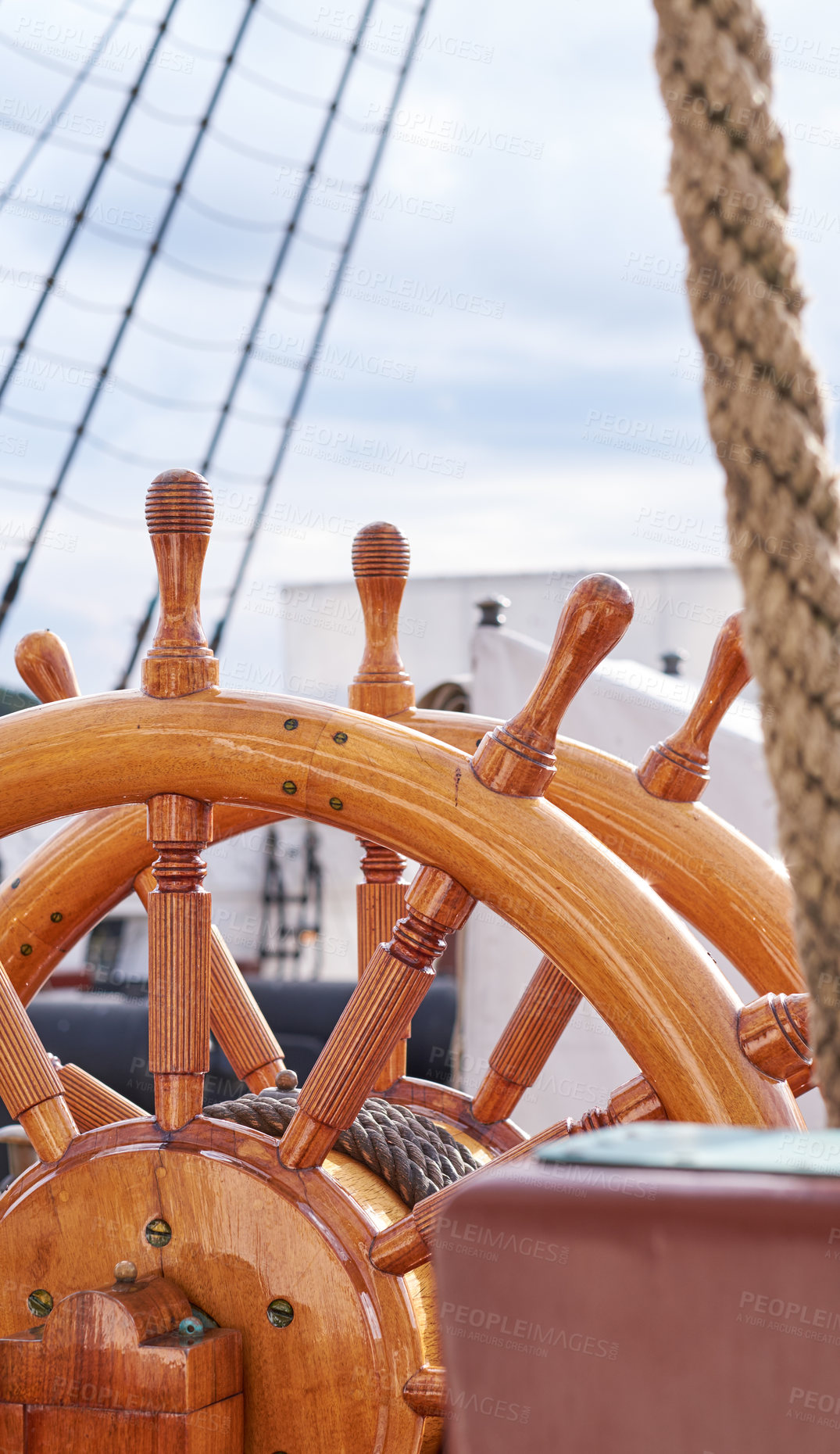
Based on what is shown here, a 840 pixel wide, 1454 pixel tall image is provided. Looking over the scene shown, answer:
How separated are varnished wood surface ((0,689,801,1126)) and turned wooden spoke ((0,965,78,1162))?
15 centimetres

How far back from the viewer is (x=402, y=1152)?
0.87m

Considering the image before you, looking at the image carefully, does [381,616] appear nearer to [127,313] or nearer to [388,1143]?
[388,1143]

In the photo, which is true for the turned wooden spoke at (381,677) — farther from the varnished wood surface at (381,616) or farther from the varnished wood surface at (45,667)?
the varnished wood surface at (45,667)

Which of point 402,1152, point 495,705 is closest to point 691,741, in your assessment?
point 402,1152

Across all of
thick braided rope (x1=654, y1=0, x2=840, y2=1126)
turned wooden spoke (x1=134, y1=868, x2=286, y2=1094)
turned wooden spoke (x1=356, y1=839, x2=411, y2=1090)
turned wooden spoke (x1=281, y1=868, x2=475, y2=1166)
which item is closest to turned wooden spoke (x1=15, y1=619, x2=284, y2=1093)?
turned wooden spoke (x1=134, y1=868, x2=286, y2=1094)

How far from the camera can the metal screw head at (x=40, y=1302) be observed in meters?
0.79

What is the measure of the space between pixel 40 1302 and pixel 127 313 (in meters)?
4.38

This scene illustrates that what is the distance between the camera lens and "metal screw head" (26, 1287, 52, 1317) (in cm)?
79

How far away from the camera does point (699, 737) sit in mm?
986

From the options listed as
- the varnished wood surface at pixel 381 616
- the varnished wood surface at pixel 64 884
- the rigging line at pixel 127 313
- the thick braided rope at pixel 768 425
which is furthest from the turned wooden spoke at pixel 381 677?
the rigging line at pixel 127 313

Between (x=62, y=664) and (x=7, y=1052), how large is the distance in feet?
1.05

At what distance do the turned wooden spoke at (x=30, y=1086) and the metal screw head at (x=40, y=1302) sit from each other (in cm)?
8

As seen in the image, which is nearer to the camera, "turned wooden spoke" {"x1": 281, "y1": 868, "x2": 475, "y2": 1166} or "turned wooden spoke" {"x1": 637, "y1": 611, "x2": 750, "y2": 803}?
"turned wooden spoke" {"x1": 281, "y1": 868, "x2": 475, "y2": 1166}

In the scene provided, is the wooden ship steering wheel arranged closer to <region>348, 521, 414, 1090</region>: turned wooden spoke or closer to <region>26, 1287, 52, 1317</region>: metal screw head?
<region>26, 1287, 52, 1317</region>: metal screw head
